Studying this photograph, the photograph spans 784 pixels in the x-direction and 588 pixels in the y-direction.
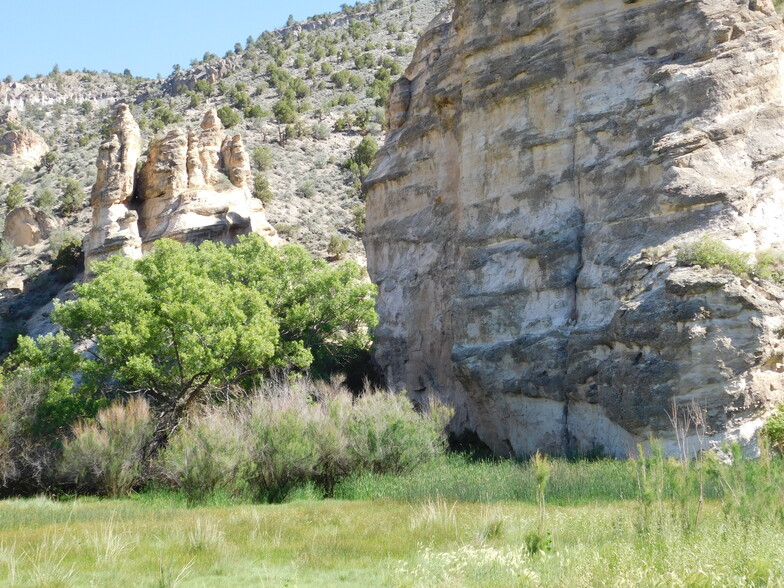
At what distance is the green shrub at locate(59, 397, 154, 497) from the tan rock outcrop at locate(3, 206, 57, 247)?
3215 centimetres

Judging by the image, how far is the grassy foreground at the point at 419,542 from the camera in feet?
28.6

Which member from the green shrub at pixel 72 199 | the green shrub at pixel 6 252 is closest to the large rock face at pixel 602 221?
the green shrub at pixel 6 252

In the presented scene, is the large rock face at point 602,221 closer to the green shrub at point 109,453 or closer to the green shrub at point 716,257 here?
the green shrub at point 716,257

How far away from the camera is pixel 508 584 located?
28.7 ft

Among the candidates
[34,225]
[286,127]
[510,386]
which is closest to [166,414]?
[510,386]

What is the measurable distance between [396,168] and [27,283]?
85.3 feet

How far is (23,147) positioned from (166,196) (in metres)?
30.1

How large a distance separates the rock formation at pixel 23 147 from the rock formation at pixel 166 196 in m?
24.8

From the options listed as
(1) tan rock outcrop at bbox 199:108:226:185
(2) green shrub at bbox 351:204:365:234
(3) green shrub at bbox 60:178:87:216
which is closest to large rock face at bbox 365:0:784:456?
(1) tan rock outcrop at bbox 199:108:226:185

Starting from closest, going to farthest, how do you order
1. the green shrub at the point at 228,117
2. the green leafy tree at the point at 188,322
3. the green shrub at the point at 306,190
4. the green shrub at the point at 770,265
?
the green shrub at the point at 770,265, the green leafy tree at the point at 188,322, the green shrub at the point at 306,190, the green shrub at the point at 228,117

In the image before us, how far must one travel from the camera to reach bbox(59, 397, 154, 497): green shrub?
2039 centimetres

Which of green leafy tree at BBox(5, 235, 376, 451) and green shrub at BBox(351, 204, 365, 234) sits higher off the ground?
green shrub at BBox(351, 204, 365, 234)

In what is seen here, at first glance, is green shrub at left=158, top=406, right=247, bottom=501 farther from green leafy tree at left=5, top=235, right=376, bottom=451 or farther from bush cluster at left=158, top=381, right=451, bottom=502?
green leafy tree at left=5, top=235, right=376, bottom=451

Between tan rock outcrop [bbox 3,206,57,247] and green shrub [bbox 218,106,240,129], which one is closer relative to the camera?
tan rock outcrop [bbox 3,206,57,247]
